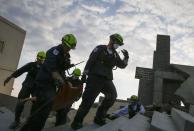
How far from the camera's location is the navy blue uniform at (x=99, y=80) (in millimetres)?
5269

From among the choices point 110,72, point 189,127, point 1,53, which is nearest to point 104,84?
point 110,72

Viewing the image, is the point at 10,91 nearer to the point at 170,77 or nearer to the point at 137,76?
the point at 137,76

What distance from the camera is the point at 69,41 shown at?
4.66 meters

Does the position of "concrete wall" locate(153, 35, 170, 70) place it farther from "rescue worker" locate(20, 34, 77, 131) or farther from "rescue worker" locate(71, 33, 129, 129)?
"rescue worker" locate(20, 34, 77, 131)

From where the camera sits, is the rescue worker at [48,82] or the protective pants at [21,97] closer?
the rescue worker at [48,82]

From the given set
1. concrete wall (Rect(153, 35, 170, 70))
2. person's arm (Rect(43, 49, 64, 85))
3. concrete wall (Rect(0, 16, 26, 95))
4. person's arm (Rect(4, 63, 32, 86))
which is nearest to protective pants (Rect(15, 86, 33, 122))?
person's arm (Rect(4, 63, 32, 86))

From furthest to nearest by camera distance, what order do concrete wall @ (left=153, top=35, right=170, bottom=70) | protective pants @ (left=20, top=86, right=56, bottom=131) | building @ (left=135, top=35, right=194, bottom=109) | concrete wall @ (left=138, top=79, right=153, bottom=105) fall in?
concrete wall @ (left=153, top=35, right=170, bottom=70) → concrete wall @ (left=138, top=79, right=153, bottom=105) → building @ (left=135, top=35, right=194, bottom=109) → protective pants @ (left=20, top=86, right=56, bottom=131)

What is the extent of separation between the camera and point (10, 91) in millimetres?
16922

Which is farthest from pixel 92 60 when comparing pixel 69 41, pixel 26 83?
pixel 26 83

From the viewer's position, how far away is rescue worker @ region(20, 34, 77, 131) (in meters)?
4.40

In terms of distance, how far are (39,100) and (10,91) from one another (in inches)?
520

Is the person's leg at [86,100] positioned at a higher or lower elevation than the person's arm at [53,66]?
lower

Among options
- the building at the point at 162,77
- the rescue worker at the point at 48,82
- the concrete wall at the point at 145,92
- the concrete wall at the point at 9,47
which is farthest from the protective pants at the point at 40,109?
the concrete wall at the point at 145,92

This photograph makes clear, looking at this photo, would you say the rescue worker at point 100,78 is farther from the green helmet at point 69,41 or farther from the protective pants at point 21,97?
the protective pants at point 21,97
